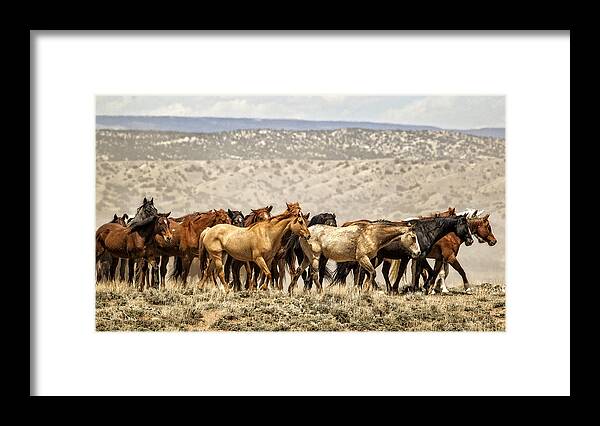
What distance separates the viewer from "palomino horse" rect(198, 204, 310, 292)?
14.4 m

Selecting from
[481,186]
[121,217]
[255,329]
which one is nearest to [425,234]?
[481,186]

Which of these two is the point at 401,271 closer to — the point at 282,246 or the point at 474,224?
the point at 474,224

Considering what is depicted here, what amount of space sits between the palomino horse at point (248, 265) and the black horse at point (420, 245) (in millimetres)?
908

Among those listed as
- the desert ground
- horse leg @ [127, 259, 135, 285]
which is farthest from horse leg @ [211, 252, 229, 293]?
horse leg @ [127, 259, 135, 285]

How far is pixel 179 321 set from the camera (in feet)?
46.4

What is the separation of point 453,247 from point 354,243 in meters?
1.07

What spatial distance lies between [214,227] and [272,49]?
2.05 meters

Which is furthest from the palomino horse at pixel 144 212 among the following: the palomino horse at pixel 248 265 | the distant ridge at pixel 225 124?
the palomino horse at pixel 248 265

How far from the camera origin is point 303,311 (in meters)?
14.2

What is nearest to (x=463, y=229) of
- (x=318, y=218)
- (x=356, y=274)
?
(x=356, y=274)
